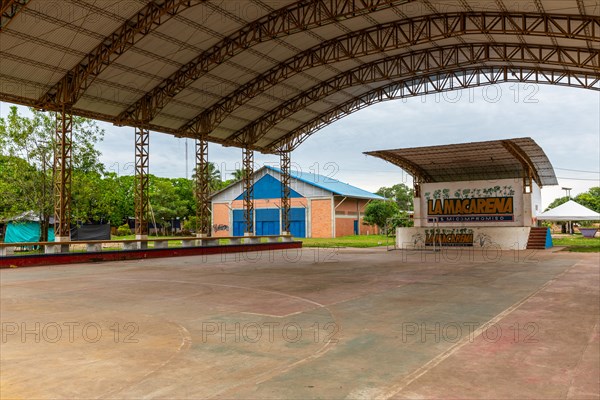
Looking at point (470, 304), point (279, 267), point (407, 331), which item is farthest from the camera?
point (279, 267)

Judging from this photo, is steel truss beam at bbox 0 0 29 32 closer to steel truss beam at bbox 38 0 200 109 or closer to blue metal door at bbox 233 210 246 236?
steel truss beam at bbox 38 0 200 109

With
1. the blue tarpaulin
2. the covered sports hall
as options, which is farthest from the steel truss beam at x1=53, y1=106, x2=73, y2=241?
the blue tarpaulin

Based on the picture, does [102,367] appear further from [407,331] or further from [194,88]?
[194,88]

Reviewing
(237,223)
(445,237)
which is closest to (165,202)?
(237,223)

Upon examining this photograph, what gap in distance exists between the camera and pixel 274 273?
60.2ft

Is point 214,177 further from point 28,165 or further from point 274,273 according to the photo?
point 274,273

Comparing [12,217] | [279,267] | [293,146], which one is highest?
[293,146]

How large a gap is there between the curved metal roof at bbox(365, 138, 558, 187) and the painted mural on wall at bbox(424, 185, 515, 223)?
7.88ft

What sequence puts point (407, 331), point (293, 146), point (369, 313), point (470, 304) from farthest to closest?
point (293, 146) → point (470, 304) → point (369, 313) → point (407, 331)

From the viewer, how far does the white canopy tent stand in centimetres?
4603

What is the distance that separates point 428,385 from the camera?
5426 millimetres

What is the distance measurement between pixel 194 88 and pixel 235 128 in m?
7.21

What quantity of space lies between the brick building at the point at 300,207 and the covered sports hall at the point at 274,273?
568 inches

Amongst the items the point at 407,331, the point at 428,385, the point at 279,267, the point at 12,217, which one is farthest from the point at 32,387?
the point at 12,217
